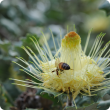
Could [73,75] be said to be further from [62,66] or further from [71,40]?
[71,40]

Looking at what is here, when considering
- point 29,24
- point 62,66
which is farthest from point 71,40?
point 29,24

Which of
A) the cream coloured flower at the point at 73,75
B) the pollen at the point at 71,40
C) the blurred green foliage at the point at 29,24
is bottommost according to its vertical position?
the cream coloured flower at the point at 73,75

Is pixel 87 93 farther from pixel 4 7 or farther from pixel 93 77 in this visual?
pixel 4 7

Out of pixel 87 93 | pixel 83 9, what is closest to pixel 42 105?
pixel 87 93

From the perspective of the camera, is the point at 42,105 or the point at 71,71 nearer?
the point at 71,71

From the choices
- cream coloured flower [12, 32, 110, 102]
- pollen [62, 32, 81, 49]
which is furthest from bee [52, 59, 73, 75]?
pollen [62, 32, 81, 49]

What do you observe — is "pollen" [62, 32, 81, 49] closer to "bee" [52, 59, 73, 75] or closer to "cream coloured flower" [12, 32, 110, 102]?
"cream coloured flower" [12, 32, 110, 102]

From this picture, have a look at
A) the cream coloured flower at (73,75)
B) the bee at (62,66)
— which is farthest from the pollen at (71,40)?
the bee at (62,66)

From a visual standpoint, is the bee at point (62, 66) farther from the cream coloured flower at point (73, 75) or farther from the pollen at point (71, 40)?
the pollen at point (71, 40)
